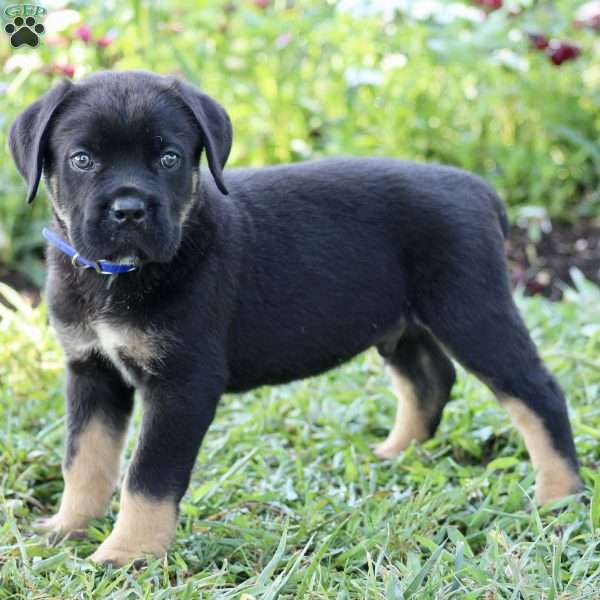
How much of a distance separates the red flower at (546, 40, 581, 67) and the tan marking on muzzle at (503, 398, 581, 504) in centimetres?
362

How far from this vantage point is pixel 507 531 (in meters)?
3.78

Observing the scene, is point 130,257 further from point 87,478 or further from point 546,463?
point 546,463

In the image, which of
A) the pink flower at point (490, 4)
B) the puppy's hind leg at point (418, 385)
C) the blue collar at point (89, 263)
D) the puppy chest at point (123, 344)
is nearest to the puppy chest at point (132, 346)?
the puppy chest at point (123, 344)

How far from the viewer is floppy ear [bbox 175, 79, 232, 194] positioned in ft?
11.4

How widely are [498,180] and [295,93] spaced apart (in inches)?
58.0

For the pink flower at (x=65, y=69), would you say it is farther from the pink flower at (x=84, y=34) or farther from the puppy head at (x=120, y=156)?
the puppy head at (x=120, y=156)

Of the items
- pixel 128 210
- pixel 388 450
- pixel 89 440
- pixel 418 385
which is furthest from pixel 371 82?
pixel 128 210

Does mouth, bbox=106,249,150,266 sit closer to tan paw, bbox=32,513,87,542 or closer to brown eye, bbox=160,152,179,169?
brown eye, bbox=160,152,179,169

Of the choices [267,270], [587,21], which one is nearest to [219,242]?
[267,270]

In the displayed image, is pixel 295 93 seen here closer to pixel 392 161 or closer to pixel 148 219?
pixel 392 161

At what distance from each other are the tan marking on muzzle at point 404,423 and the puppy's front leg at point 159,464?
4.18 feet

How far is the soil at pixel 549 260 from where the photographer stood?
6445 mm

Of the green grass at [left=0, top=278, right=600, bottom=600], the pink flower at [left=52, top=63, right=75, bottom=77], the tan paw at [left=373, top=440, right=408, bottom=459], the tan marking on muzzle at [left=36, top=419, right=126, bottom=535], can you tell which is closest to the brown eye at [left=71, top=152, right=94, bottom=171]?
the tan marking on muzzle at [left=36, top=419, right=126, bottom=535]

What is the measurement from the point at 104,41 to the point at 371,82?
1681 mm
